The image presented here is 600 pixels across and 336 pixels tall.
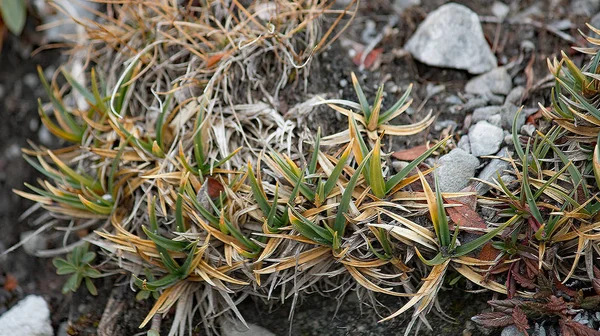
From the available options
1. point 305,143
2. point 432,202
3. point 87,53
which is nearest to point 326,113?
point 305,143

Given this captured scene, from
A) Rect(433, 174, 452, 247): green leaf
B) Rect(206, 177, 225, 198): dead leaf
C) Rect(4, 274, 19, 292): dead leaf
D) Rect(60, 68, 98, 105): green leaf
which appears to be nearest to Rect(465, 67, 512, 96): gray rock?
Rect(433, 174, 452, 247): green leaf

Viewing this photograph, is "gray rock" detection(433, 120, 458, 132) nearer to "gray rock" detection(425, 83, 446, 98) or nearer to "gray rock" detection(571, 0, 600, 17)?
"gray rock" detection(425, 83, 446, 98)

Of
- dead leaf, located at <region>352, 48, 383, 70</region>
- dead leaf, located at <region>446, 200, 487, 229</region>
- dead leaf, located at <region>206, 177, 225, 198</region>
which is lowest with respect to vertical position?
dead leaf, located at <region>206, 177, 225, 198</region>

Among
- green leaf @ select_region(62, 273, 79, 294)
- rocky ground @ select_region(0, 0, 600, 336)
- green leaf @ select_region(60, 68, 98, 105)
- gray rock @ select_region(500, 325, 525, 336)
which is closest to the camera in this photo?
gray rock @ select_region(500, 325, 525, 336)

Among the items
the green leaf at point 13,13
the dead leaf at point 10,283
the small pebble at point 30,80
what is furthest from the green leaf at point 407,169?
the small pebble at point 30,80

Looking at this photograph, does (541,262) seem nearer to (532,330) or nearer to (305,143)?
(532,330)

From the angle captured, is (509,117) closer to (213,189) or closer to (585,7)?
(585,7)
